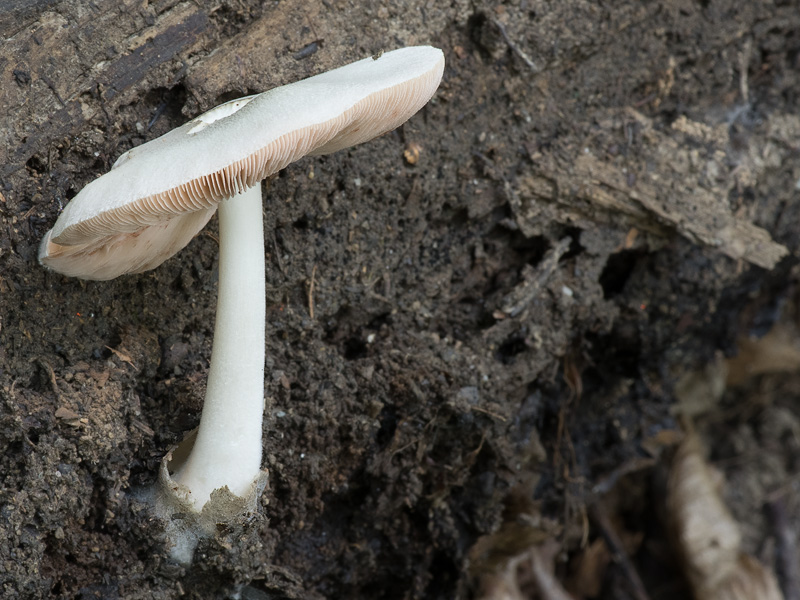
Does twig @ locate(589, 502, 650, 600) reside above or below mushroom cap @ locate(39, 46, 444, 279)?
below

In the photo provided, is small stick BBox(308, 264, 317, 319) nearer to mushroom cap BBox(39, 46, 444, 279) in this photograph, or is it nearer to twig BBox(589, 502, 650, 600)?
mushroom cap BBox(39, 46, 444, 279)

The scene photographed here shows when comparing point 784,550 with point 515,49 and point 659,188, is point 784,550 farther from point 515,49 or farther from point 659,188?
A: point 515,49

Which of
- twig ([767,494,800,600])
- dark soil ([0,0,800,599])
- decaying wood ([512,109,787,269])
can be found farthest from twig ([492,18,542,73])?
twig ([767,494,800,600])

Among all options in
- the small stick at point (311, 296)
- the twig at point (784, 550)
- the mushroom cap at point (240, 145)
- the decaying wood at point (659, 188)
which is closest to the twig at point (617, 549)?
the twig at point (784, 550)

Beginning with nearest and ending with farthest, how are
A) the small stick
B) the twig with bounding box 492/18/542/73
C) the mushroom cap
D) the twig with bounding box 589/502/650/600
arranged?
the mushroom cap, the small stick, the twig with bounding box 492/18/542/73, the twig with bounding box 589/502/650/600

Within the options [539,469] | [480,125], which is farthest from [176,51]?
[539,469]

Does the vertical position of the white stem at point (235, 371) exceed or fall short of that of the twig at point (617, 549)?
it exceeds it

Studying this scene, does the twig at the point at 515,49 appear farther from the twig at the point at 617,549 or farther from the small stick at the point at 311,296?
the twig at the point at 617,549
